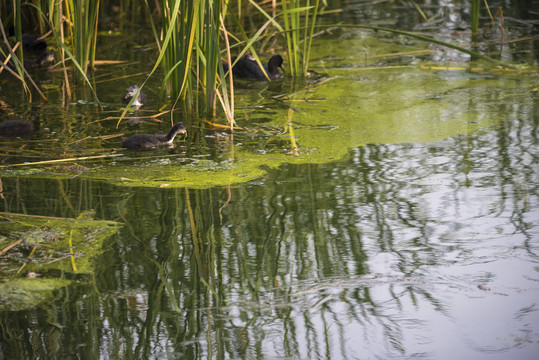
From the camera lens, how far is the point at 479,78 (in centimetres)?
624

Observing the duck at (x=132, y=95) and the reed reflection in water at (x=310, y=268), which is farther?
the duck at (x=132, y=95)

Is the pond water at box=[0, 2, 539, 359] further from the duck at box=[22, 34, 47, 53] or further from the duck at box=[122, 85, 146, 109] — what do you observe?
the duck at box=[22, 34, 47, 53]

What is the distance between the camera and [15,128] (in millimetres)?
5055

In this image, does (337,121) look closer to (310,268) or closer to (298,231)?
(298,231)

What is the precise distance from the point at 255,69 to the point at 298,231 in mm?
3679

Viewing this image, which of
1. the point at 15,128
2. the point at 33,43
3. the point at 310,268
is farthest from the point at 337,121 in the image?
the point at 33,43

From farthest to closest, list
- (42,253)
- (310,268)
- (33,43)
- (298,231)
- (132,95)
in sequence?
(33,43) < (132,95) < (298,231) < (42,253) < (310,268)

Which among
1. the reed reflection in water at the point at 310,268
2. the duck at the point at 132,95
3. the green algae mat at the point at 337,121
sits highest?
the duck at the point at 132,95

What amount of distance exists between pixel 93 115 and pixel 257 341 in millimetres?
3526

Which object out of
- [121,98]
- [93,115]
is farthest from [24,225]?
[121,98]

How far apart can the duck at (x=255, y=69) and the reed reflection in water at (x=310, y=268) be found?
2444 mm

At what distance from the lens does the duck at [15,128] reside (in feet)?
16.5

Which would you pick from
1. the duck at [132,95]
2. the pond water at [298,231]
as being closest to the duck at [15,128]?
the pond water at [298,231]

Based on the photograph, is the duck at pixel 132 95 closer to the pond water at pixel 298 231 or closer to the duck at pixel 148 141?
the pond water at pixel 298 231
